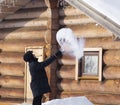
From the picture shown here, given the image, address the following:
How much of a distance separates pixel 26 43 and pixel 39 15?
843 millimetres

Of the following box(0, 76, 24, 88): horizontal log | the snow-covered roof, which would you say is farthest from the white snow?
box(0, 76, 24, 88): horizontal log

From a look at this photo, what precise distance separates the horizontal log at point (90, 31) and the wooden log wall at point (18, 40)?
2.81ft

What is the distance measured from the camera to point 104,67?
30.3ft

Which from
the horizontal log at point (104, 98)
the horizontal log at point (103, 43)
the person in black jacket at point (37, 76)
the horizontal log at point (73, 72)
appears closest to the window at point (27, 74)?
the horizontal log at point (73, 72)

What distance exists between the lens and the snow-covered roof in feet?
25.6

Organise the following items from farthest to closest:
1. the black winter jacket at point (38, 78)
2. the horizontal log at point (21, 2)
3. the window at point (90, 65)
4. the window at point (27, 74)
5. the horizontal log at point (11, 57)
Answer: the horizontal log at point (11, 57)
the horizontal log at point (21, 2)
the window at point (27, 74)
the window at point (90, 65)
the black winter jacket at point (38, 78)

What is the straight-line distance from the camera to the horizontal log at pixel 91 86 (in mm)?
9055

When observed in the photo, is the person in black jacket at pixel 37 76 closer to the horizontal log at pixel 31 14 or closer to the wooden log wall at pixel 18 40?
the wooden log wall at pixel 18 40

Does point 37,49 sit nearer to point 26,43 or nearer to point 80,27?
point 26,43

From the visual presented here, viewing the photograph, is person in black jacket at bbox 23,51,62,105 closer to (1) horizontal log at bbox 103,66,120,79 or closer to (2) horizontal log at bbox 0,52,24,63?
(1) horizontal log at bbox 103,66,120,79

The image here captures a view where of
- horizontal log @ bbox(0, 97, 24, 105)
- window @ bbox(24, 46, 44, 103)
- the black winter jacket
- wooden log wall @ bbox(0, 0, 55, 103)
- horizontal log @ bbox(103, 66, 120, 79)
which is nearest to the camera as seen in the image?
the black winter jacket

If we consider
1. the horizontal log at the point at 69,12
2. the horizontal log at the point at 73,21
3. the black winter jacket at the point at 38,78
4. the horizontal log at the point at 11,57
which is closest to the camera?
the black winter jacket at the point at 38,78

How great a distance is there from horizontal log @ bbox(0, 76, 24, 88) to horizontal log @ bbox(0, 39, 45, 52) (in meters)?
0.75

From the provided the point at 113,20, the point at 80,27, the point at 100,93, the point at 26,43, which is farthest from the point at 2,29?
the point at 113,20
